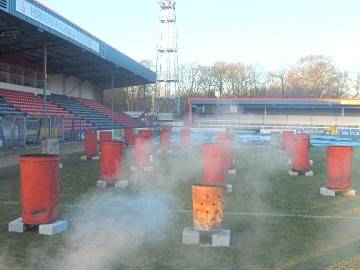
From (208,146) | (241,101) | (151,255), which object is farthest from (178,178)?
(241,101)

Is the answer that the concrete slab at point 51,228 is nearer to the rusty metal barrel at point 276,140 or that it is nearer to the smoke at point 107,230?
the smoke at point 107,230

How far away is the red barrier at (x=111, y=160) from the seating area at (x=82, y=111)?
18.9 metres

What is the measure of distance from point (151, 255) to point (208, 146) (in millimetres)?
4694

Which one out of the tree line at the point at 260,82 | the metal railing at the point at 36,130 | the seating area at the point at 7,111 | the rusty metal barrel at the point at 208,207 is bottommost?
the rusty metal barrel at the point at 208,207

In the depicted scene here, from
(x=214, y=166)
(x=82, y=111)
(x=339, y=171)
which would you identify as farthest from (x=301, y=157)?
(x=82, y=111)

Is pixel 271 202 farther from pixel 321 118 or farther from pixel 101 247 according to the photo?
pixel 321 118

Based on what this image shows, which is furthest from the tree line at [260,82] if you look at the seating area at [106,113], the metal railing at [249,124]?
the seating area at [106,113]

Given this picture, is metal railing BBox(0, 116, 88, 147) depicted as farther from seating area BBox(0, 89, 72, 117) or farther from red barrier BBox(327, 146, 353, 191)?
red barrier BBox(327, 146, 353, 191)

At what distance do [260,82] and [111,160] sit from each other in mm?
78749

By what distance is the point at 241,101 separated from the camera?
2108 inches

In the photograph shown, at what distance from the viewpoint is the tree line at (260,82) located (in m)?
79.9

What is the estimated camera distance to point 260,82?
8656 cm

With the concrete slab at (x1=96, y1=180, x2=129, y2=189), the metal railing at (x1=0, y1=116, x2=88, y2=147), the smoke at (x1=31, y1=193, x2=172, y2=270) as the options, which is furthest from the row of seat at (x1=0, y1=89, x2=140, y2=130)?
the smoke at (x1=31, y1=193, x2=172, y2=270)

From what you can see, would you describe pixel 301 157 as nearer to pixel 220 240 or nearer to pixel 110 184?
pixel 110 184
